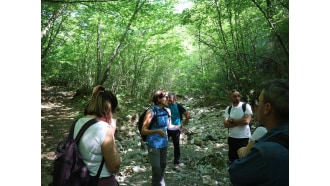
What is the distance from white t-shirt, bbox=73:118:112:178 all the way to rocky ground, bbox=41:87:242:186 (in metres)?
2.33

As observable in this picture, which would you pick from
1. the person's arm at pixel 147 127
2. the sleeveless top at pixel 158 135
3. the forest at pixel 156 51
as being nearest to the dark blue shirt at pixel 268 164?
the person's arm at pixel 147 127

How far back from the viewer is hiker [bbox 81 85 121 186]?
135cm

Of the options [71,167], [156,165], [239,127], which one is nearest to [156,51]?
[239,127]

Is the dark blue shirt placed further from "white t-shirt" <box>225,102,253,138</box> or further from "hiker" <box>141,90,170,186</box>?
"white t-shirt" <box>225,102,253,138</box>

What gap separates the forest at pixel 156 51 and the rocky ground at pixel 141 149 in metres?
0.02

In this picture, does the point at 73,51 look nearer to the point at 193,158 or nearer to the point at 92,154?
the point at 193,158

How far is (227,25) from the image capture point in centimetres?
751

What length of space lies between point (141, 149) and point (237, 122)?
3.47 m

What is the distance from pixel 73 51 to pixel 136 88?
436cm

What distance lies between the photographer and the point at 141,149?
578 cm

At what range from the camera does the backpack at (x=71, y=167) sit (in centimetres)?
132

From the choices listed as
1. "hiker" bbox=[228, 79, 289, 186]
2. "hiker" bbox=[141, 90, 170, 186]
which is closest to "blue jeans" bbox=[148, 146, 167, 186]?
"hiker" bbox=[141, 90, 170, 186]

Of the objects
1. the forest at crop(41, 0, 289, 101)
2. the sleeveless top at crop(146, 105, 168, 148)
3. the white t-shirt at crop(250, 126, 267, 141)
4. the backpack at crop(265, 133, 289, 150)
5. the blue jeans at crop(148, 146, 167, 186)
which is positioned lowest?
the blue jeans at crop(148, 146, 167, 186)

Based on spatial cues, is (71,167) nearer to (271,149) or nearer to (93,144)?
(93,144)
